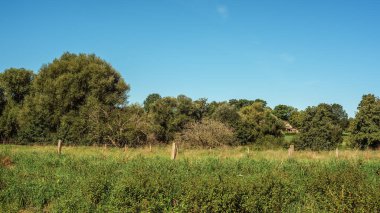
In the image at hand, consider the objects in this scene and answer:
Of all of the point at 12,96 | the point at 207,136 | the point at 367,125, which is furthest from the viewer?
the point at 12,96

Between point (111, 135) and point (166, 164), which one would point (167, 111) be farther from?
point (166, 164)

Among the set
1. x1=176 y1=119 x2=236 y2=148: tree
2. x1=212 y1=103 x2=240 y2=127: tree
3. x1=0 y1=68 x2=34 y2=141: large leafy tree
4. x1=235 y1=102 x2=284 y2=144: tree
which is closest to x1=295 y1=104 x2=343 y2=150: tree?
x1=235 y1=102 x2=284 y2=144: tree

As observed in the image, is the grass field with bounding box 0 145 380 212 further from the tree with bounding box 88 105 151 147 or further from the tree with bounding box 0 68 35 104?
the tree with bounding box 0 68 35 104

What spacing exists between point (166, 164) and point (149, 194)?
596cm

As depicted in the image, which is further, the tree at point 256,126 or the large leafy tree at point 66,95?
the tree at point 256,126

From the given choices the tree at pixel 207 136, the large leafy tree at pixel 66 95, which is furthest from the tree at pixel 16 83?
the tree at pixel 207 136

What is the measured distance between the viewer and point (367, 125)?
47.0 metres

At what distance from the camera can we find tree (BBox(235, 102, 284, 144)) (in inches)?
2068

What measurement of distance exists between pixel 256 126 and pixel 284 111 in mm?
62809

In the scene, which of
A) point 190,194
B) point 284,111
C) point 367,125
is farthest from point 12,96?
point 284,111

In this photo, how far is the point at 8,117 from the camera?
4434cm

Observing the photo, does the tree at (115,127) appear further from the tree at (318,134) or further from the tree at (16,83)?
the tree at (318,134)

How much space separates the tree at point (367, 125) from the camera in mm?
45938

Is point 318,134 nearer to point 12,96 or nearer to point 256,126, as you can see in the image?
point 256,126
